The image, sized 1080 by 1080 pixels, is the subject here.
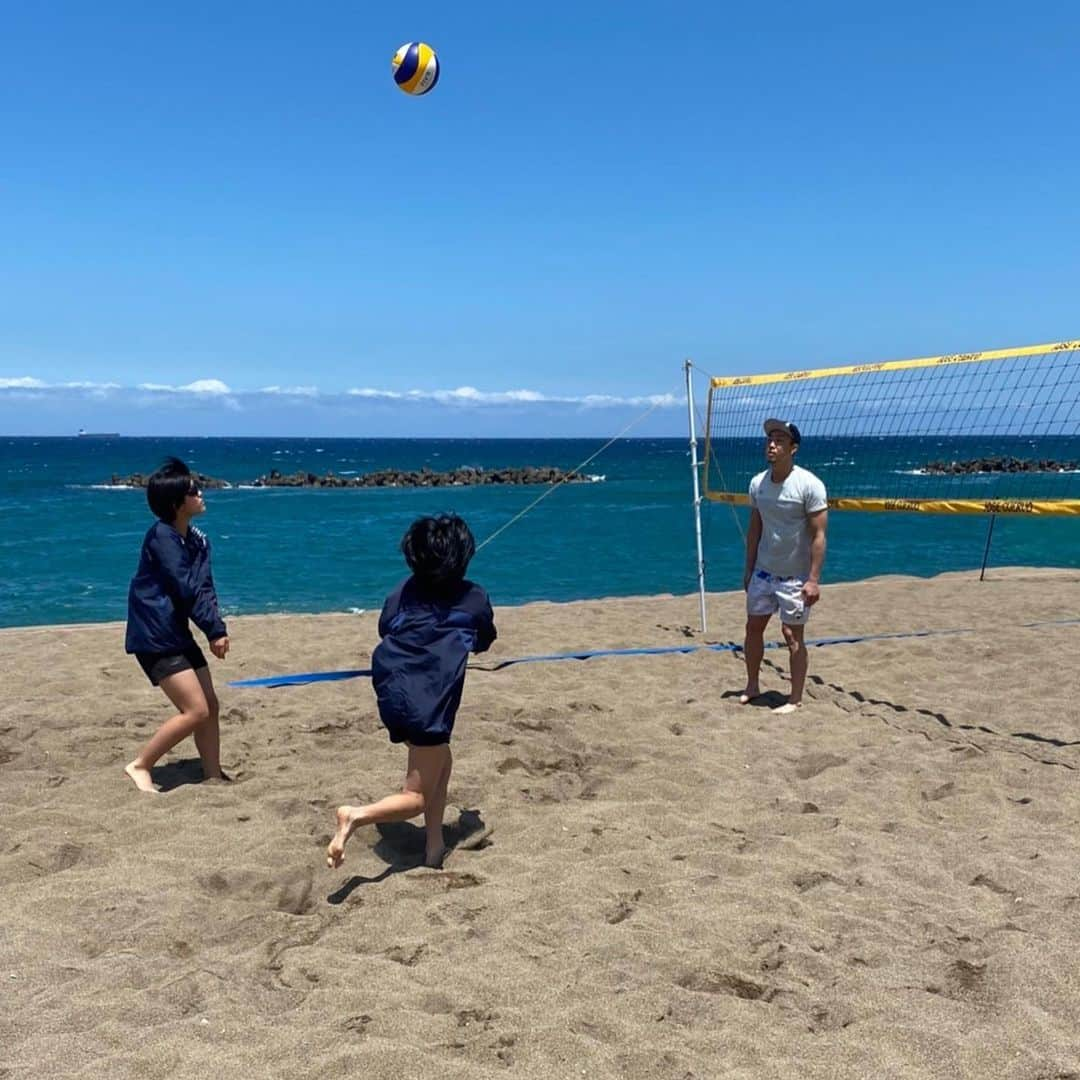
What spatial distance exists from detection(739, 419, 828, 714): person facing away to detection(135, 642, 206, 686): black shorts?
3093mm

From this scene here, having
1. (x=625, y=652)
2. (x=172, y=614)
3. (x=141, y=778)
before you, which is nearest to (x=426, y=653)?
(x=172, y=614)

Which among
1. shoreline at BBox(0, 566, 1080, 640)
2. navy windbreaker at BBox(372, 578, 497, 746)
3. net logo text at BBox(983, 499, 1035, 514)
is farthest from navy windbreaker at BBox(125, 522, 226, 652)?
shoreline at BBox(0, 566, 1080, 640)

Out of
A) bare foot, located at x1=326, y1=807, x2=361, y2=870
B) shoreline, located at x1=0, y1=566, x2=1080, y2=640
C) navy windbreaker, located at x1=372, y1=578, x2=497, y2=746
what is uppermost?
navy windbreaker, located at x1=372, y1=578, x2=497, y2=746

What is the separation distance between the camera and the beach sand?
2.60 metres

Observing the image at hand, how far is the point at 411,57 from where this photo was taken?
27.1 ft

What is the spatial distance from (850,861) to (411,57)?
23.2ft

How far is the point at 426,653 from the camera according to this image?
3625mm

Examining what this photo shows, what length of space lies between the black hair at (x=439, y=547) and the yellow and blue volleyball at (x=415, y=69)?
5877 millimetres

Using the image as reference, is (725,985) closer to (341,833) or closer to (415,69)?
(341,833)

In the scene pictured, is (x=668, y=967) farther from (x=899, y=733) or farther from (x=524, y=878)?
(x=899, y=733)

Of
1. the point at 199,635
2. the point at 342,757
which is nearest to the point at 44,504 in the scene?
the point at 199,635

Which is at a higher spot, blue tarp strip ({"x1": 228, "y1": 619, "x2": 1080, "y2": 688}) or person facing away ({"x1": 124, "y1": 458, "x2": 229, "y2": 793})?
person facing away ({"x1": 124, "y1": 458, "x2": 229, "y2": 793})

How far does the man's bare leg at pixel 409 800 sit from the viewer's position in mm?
3514

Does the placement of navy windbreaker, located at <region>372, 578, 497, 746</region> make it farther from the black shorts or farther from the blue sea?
the blue sea
